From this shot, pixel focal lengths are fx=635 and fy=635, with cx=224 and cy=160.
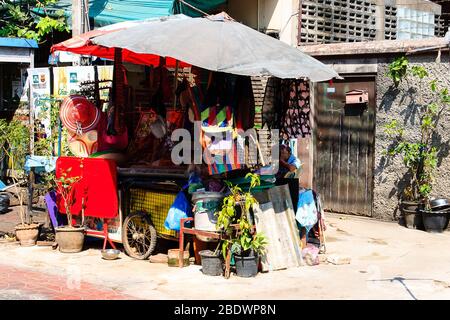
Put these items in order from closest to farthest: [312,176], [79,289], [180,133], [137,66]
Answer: [79,289], [180,133], [137,66], [312,176]

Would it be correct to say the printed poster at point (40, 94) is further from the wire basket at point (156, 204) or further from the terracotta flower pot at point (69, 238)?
the wire basket at point (156, 204)

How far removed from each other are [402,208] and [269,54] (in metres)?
4.82

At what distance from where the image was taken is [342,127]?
12.2 metres

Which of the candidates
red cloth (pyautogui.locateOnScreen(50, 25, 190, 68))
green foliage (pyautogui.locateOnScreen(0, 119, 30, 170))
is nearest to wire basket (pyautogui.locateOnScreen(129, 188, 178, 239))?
red cloth (pyautogui.locateOnScreen(50, 25, 190, 68))

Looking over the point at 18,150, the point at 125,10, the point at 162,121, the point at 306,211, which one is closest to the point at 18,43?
the point at 125,10

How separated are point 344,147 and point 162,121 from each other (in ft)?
14.6

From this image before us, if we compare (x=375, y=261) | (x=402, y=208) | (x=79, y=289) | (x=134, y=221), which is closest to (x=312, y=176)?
(x=402, y=208)

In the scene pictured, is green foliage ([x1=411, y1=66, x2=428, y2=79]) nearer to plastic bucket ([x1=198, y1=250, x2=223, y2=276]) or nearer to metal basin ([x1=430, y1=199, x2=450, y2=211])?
metal basin ([x1=430, y1=199, x2=450, y2=211])

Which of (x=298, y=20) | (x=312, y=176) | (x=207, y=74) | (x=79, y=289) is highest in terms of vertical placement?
(x=298, y=20)

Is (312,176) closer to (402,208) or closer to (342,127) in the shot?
(342,127)

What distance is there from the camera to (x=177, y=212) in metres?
8.12

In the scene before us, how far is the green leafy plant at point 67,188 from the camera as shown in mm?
8945

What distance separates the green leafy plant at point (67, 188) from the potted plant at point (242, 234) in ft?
8.14

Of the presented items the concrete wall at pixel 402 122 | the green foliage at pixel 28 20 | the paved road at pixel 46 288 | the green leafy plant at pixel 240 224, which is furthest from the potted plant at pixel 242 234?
the green foliage at pixel 28 20
